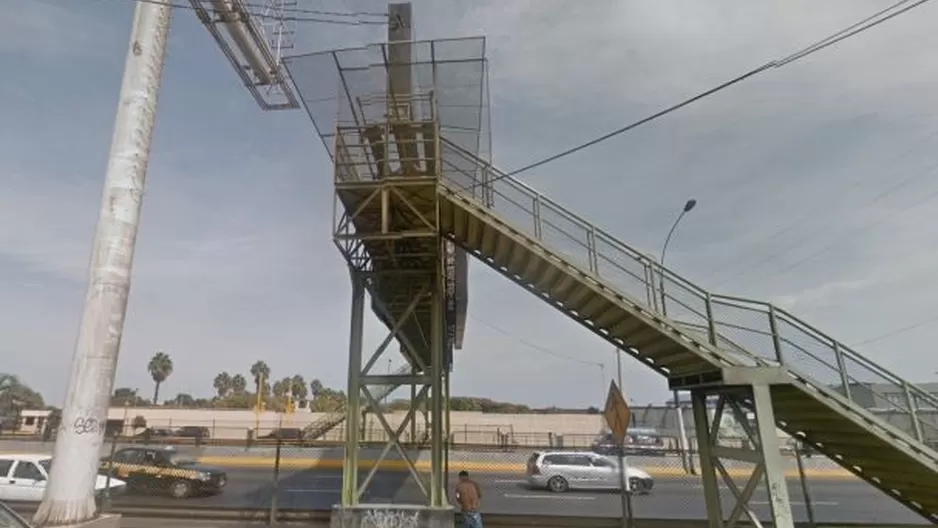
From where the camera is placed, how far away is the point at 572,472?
18.9 m

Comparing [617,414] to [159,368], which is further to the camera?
[159,368]

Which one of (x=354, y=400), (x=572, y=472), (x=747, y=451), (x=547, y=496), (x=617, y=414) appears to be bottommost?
(x=547, y=496)

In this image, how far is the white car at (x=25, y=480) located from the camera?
41.7ft

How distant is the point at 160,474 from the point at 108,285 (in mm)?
10433

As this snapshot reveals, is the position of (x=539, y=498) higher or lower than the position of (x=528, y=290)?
lower

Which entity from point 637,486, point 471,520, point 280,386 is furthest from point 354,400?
point 280,386

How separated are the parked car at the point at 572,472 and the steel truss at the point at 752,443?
10280 mm

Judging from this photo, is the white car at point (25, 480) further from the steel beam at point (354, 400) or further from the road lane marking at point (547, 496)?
the road lane marking at point (547, 496)

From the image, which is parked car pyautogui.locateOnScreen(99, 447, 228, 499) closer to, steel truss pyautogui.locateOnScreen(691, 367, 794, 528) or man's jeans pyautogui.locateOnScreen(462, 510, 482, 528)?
man's jeans pyautogui.locateOnScreen(462, 510, 482, 528)

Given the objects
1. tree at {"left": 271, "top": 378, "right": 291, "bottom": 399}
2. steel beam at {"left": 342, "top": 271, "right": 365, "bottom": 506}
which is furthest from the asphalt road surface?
tree at {"left": 271, "top": 378, "right": 291, "bottom": 399}

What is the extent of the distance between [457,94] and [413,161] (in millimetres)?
1712

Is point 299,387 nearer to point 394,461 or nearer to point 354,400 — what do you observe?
point 394,461

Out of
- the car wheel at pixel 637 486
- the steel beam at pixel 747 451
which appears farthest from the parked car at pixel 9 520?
the car wheel at pixel 637 486

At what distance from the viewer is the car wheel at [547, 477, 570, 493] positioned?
732 inches
